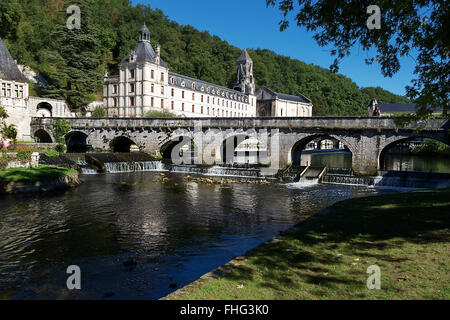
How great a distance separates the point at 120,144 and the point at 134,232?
4026cm

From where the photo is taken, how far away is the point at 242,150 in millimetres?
75625

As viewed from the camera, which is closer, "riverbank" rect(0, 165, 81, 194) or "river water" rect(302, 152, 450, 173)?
"riverbank" rect(0, 165, 81, 194)

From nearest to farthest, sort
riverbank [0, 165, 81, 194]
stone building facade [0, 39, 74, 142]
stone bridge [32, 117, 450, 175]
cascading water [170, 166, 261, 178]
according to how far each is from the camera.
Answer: riverbank [0, 165, 81, 194], stone bridge [32, 117, 450, 175], cascading water [170, 166, 261, 178], stone building facade [0, 39, 74, 142]

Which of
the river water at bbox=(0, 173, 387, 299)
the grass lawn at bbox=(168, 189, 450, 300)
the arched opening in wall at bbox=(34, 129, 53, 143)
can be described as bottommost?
the river water at bbox=(0, 173, 387, 299)

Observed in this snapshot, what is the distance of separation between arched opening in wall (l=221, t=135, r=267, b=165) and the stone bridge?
10.9 feet

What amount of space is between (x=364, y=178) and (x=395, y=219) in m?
20.3

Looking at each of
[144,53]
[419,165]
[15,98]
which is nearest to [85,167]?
[15,98]

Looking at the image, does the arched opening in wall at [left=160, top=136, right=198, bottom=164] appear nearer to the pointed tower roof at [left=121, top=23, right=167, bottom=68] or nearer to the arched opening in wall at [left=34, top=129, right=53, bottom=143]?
the arched opening in wall at [left=34, top=129, right=53, bottom=143]

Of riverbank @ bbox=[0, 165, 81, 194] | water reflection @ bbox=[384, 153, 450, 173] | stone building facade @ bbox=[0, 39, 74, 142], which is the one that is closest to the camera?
riverbank @ bbox=[0, 165, 81, 194]

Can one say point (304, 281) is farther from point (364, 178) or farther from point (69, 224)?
point (364, 178)

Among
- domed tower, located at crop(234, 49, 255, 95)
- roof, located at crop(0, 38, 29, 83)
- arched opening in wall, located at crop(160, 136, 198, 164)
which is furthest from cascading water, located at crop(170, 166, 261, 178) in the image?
domed tower, located at crop(234, 49, 255, 95)

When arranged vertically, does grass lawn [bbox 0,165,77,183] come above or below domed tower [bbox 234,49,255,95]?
below

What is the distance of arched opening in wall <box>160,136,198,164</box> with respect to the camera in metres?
49.4

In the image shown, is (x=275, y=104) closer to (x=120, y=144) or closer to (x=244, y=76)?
(x=244, y=76)
